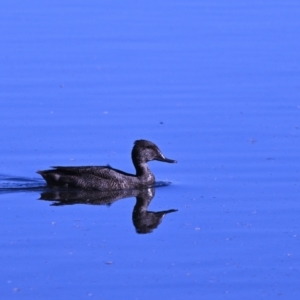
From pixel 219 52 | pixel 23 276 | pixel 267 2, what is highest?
pixel 267 2

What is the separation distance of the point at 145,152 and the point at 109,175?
82cm

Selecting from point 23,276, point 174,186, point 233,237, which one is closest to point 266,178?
point 174,186

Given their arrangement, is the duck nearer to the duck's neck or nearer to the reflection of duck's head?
the duck's neck

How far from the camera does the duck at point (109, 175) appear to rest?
14.0 metres

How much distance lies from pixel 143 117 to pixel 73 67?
3.66m

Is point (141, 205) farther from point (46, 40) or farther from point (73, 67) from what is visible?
point (46, 40)

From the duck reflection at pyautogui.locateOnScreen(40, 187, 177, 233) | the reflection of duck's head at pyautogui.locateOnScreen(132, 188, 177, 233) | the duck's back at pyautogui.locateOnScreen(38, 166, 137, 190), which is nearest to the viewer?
the reflection of duck's head at pyautogui.locateOnScreen(132, 188, 177, 233)

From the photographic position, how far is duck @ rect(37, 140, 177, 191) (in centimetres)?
1397

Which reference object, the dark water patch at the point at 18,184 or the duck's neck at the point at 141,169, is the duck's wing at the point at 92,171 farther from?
the duck's neck at the point at 141,169

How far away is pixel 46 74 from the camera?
19.0 m

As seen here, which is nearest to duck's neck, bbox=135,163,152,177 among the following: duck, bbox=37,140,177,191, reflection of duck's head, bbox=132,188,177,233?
duck, bbox=37,140,177,191

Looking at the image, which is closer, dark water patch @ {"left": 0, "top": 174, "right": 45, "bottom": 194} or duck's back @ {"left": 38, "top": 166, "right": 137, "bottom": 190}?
dark water patch @ {"left": 0, "top": 174, "right": 45, "bottom": 194}

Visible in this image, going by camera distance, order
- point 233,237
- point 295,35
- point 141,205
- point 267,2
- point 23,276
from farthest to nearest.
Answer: point 267,2
point 295,35
point 141,205
point 233,237
point 23,276

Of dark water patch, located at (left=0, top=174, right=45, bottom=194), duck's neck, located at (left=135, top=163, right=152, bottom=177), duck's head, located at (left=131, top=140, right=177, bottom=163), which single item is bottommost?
dark water patch, located at (left=0, top=174, right=45, bottom=194)
